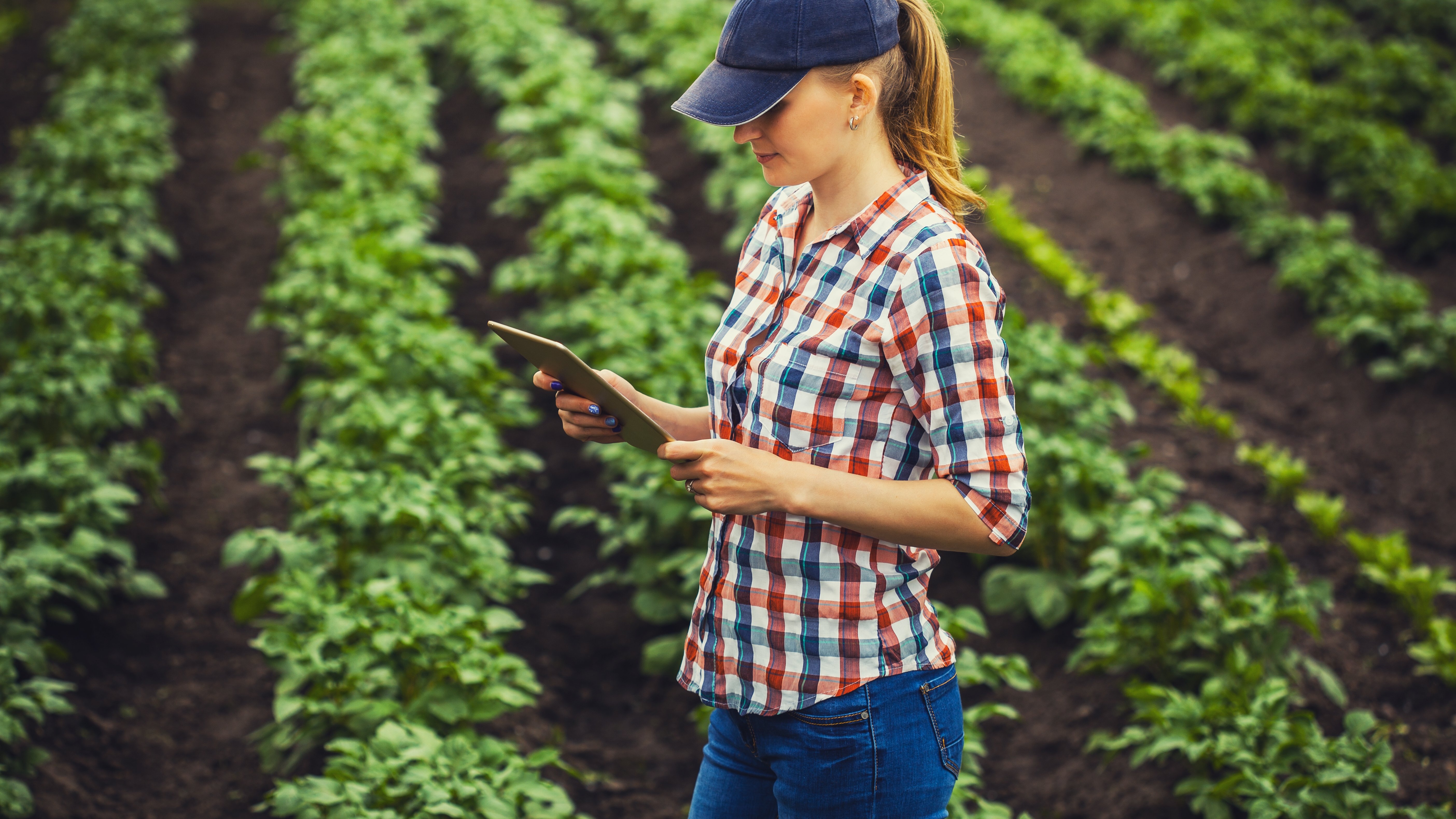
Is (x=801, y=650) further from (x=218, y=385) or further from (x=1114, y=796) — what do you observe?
(x=218, y=385)

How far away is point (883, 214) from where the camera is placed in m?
1.51

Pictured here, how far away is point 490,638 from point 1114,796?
6.74 feet

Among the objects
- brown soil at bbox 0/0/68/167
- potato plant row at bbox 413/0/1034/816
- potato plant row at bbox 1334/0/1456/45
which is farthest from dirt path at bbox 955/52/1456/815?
brown soil at bbox 0/0/68/167

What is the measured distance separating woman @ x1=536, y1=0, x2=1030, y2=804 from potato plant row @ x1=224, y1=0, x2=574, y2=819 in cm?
107

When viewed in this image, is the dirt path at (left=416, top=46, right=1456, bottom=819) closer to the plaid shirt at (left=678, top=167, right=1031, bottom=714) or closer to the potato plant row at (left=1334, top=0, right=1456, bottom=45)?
the plaid shirt at (left=678, top=167, right=1031, bottom=714)

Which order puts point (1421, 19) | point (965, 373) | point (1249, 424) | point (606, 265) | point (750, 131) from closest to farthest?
point (965, 373) < point (750, 131) < point (606, 265) < point (1249, 424) < point (1421, 19)

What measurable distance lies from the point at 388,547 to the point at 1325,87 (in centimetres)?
976

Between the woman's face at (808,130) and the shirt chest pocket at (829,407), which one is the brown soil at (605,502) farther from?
the woman's face at (808,130)

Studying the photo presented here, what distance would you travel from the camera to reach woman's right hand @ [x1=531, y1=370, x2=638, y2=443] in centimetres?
162

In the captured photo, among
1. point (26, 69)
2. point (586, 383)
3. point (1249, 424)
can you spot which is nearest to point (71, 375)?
point (586, 383)

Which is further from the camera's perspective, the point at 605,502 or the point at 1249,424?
the point at 1249,424

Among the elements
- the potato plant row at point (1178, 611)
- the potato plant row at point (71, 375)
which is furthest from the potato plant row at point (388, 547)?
the potato plant row at point (1178, 611)

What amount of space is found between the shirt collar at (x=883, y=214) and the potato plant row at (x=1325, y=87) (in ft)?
23.0

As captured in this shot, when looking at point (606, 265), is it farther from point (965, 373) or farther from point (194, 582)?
point (965, 373)
